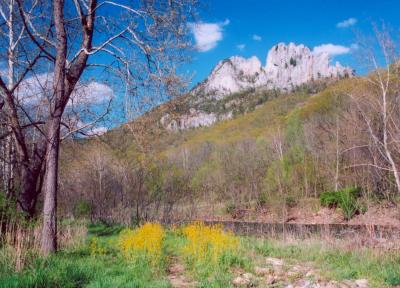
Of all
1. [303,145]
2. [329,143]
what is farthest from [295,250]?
[303,145]

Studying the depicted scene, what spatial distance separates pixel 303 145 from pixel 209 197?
11.9 metres

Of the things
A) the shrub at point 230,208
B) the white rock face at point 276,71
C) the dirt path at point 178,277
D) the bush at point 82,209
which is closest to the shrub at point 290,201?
the shrub at point 230,208

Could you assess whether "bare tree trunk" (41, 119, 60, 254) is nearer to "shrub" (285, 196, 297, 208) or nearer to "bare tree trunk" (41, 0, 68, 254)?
"bare tree trunk" (41, 0, 68, 254)

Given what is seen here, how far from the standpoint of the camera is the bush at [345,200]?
2567 centimetres

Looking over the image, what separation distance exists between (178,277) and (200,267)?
434 millimetres

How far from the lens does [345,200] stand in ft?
85.7

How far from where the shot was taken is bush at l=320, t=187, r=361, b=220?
25672 millimetres

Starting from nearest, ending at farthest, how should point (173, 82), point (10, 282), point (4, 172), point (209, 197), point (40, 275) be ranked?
point (10, 282), point (40, 275), point (173, 82), point (4, 172), point (209, 197)

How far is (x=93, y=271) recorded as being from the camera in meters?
6.12

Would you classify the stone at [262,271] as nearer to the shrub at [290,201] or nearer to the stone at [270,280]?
the stone at [270,280]

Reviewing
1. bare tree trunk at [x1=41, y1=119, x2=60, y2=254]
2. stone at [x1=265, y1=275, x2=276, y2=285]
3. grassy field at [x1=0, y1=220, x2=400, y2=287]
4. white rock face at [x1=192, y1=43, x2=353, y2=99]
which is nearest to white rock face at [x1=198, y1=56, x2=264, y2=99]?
white rock face at [x1=192, y1=43, x2=353, y2=99]

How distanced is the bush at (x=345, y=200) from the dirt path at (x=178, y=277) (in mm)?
20842

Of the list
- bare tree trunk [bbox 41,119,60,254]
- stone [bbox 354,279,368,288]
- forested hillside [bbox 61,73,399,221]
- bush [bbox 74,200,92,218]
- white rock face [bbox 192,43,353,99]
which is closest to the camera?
stone [bbox 354,279,368,288]

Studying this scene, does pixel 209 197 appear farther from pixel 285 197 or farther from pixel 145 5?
pixel 145 5
